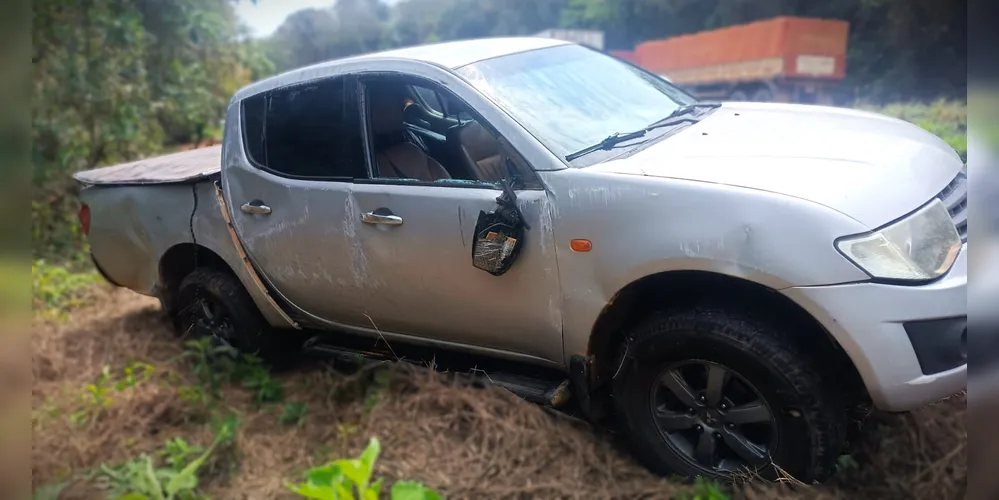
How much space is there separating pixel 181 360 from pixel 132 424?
0.73 m

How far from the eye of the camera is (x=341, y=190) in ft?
10.6

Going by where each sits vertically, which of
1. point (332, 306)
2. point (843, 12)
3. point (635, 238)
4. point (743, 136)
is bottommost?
point (332, 306)

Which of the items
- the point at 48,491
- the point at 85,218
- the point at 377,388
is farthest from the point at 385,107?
the point at 85,218

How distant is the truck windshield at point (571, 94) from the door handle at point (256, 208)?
50.4 inches

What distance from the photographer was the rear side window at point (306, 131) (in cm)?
330

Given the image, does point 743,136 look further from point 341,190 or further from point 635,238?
point 341,190

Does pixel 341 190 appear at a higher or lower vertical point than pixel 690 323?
higher

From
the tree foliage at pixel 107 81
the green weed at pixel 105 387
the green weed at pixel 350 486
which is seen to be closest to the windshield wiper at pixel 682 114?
the green weed at pixel 350 486

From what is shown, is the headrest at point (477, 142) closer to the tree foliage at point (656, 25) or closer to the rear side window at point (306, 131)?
the rear side window at point (306, 131)

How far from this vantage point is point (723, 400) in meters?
2.48

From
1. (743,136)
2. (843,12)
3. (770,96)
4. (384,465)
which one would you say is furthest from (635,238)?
(770,96)

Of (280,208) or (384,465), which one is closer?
(384,465)

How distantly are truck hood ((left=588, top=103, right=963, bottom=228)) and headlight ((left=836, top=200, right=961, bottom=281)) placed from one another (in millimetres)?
49

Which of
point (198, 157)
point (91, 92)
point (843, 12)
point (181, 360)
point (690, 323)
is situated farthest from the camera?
point (843, 12)
